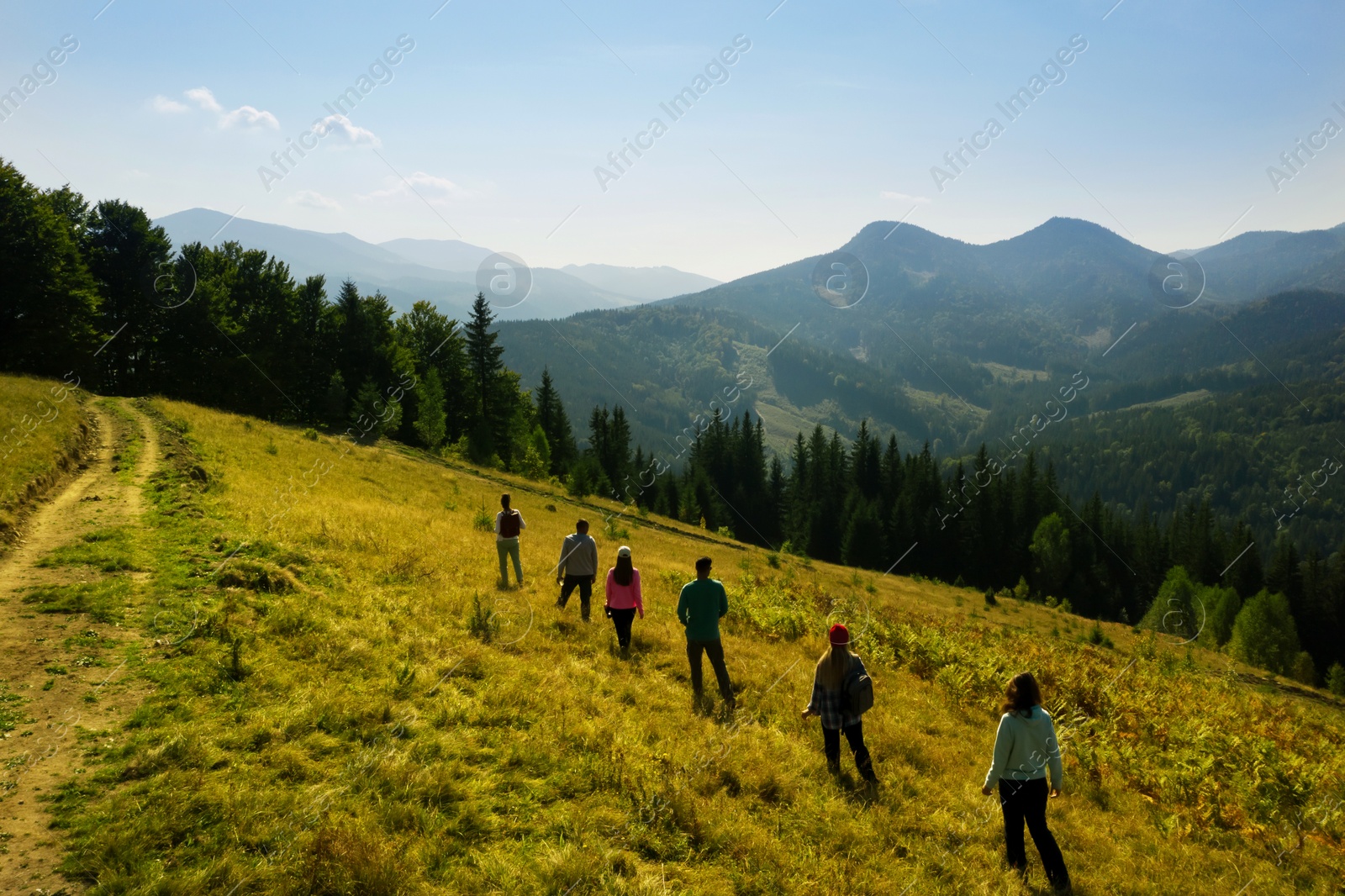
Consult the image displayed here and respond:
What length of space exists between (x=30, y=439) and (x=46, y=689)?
1671cm

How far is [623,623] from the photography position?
1399 cm

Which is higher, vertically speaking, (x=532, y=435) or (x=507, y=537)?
(x=532, y=435)

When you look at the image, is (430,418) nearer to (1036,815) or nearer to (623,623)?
(623,623)

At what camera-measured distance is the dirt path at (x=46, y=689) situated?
577 centimetres

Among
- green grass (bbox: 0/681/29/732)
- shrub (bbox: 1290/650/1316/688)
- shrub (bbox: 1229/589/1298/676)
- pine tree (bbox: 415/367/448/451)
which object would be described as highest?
pine tree (bbox: 415/367/448/451)

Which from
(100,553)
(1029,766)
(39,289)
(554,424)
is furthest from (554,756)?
(554,424)

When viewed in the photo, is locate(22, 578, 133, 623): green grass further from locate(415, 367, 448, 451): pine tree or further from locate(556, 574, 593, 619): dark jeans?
locate(415, 367, 448, 451): pine tree

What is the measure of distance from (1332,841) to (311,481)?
29712 millimetres

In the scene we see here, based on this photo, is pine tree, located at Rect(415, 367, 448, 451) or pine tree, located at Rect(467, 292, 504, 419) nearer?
pine tree, located at Rect(415, 367, 448, 451)

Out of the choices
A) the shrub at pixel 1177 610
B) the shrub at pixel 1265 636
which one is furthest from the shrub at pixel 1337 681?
the shrub at pixel 1177 610

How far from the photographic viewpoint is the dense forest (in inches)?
1875

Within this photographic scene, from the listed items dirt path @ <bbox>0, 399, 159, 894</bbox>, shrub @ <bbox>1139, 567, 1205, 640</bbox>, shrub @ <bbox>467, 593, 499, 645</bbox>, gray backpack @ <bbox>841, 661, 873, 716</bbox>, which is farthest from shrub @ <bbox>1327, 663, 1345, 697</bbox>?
dirt path @ <bbox>0, 399, 159, 894</bbox>

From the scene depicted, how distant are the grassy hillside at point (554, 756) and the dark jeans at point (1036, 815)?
1.85 ft

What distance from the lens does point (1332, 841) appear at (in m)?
10.6
